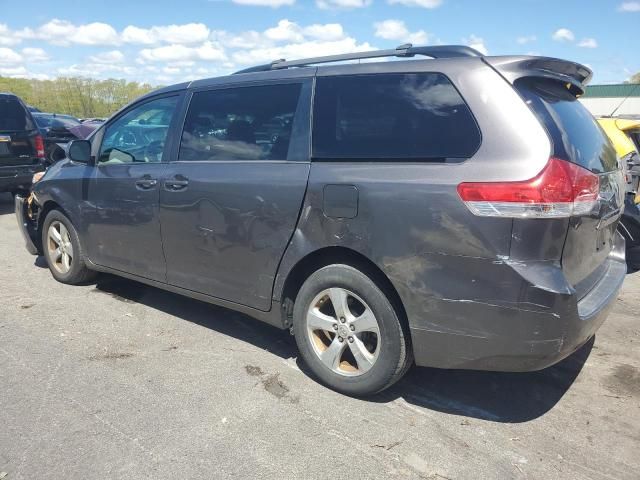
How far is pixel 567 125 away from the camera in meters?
2.90

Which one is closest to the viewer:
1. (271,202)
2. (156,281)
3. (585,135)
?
(585,135)

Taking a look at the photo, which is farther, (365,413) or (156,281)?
(156,281)

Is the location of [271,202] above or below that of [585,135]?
below

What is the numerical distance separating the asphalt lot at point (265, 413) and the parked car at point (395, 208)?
35 centimetres

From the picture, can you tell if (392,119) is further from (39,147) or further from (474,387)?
(39,147)

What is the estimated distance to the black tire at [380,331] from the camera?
3.00 metres

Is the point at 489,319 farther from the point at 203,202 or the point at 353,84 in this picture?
the point at 203,202

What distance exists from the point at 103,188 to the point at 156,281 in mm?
952

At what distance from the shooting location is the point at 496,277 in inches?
103

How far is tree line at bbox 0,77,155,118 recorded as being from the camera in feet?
233

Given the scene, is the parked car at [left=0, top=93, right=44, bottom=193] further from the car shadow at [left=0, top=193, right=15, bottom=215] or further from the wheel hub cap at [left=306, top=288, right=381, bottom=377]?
the wheel hub cap at [left=306, top=288, right=381, bottom=377]

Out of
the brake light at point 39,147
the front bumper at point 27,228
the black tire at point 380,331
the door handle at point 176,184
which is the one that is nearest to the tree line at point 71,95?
the brake light at point 39,147

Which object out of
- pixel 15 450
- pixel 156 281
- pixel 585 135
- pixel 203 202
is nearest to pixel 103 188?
pixel 156 281

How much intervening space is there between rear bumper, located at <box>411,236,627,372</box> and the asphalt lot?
0.42 metres
